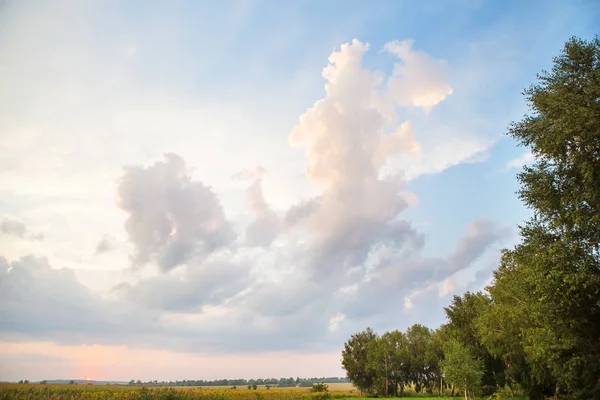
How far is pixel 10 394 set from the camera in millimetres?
19797

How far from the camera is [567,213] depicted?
70.8 feet

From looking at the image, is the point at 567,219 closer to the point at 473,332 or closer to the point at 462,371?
the point at 462,371

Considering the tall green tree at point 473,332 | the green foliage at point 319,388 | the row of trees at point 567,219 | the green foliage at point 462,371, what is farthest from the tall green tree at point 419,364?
the row of trees at point 567,219

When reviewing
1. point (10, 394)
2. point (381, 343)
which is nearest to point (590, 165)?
point (10, 394)

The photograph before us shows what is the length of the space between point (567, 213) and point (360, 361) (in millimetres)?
95805

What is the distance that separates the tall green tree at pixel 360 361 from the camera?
345 ft

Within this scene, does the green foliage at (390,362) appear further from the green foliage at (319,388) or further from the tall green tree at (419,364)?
the green foliage at (319,388)

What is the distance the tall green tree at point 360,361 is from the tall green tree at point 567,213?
8573 centimetres

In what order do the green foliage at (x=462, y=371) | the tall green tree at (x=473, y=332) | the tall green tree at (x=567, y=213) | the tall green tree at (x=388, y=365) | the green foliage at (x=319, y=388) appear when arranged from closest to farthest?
the tall green tree at (x=567, y=213)
the green foliage at (x=462, y=371)
the tall green tree at (x=473, y=332)
the green foliage at (x=319, y=388)
the tall green tree at (x=388, y=365)

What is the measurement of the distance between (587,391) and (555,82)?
69.9ft

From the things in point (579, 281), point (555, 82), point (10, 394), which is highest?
point (555, 82)

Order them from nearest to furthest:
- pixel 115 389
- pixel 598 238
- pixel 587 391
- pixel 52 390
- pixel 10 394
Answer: pixel 10 394 < pixel 598 238 < pixel 587 391 < pixel 52 390 < pixel 115 389

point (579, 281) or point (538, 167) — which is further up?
point (538, 167)

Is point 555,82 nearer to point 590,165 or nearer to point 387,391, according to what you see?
point 590,165
